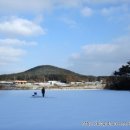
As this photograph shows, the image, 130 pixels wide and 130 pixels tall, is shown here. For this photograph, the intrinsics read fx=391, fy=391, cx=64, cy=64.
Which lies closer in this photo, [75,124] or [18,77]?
[75,124]

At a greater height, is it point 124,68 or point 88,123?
point 124,68

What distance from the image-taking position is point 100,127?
13938 millimetres

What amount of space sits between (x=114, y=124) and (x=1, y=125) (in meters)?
4.35

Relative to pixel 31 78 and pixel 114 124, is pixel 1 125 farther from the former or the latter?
pixel 31 78

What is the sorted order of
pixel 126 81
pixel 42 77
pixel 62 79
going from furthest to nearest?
pixel 42 77, pixel 62 79, pixel 126 81

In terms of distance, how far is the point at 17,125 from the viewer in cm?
1518

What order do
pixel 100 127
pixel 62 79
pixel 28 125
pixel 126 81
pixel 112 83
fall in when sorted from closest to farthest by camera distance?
pixel 100 127, pixel 28 125, pixel 126 81, pixel 112 83, pixel 62 79

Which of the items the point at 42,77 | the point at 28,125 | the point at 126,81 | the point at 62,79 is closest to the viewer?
the point at 28,125

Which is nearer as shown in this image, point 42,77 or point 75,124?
point 75,124

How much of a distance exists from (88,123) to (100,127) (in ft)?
4.46

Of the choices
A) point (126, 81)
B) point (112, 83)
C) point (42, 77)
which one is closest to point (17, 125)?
point (126, 81)

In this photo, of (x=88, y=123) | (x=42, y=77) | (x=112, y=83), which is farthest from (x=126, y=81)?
(x=42, y=77)

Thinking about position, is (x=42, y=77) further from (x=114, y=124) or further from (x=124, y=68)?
(x=114, y=124)

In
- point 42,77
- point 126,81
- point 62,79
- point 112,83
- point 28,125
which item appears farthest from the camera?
point 42,77
